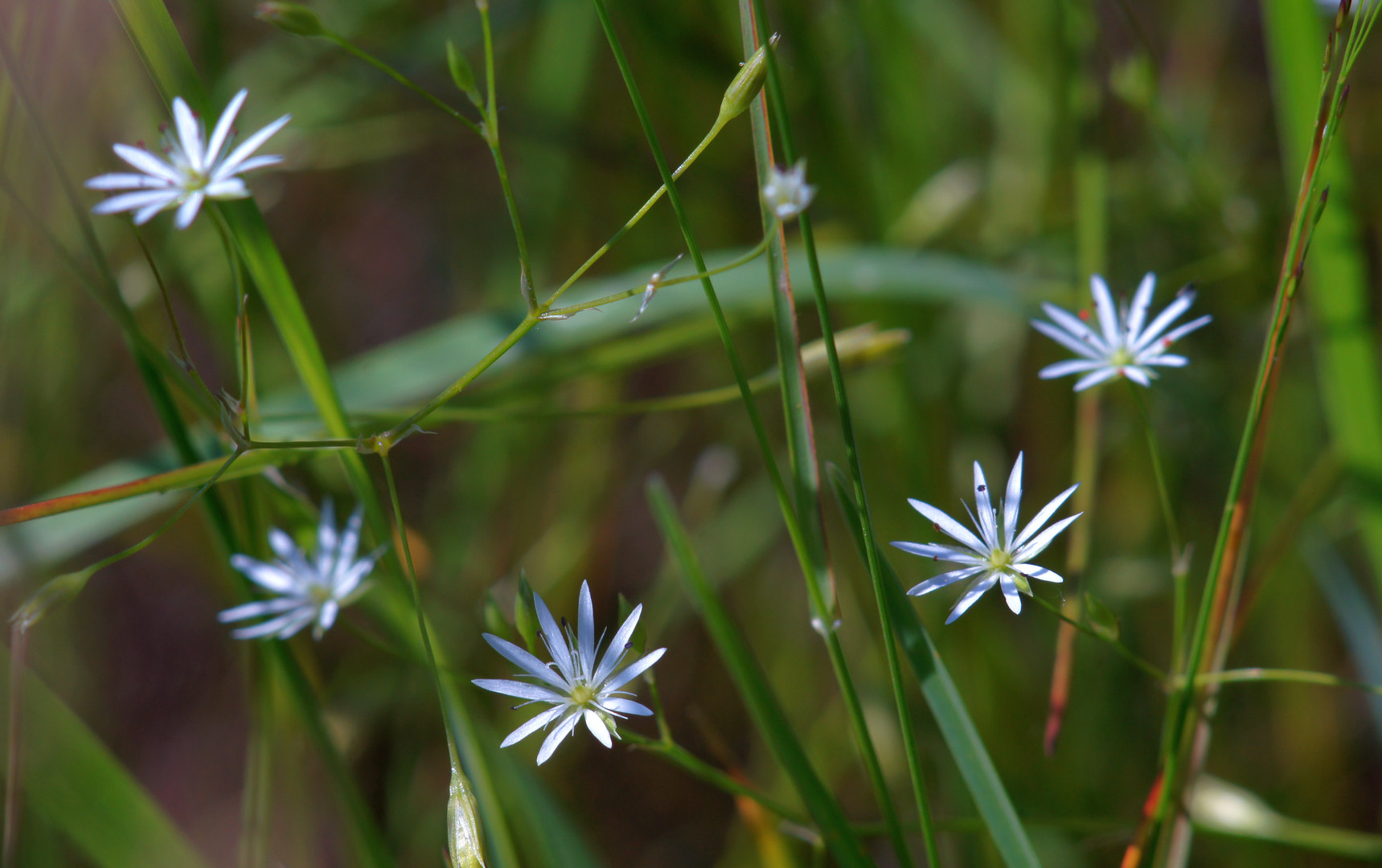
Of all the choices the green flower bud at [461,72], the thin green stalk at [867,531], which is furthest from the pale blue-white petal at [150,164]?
the thin green stalk at [867,531]

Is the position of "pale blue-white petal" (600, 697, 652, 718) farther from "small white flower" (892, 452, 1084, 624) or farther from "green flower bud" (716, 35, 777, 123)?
"green flower bud" (716, 35, 777, 123)

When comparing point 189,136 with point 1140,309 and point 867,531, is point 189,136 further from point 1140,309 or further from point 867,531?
point 1140,309

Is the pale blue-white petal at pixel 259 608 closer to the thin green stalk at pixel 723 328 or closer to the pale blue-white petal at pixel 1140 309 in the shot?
the thin green stalk at pixel 723 328

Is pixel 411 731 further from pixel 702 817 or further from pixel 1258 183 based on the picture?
pixel 1258 183

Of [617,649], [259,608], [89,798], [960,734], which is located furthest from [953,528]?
[89,798]

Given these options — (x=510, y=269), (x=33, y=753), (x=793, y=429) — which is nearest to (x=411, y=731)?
(x=33, y=753)

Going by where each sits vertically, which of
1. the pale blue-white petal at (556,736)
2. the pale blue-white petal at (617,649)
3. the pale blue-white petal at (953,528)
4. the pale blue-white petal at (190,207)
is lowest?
the pale blue-white petal at (556,736)
